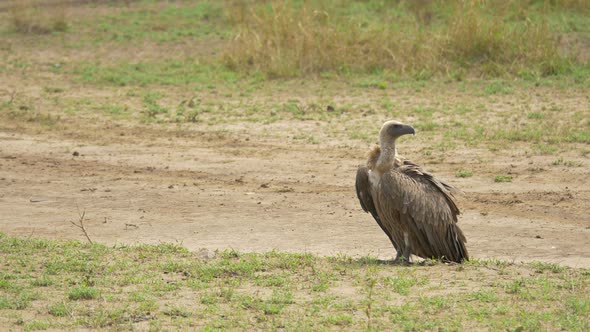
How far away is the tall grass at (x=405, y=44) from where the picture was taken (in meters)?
13.2

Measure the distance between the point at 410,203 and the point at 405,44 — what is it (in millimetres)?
7457

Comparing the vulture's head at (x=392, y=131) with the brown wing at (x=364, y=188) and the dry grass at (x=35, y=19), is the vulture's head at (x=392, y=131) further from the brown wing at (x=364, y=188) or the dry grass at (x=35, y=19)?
the dry grass at (x=35, y=19)

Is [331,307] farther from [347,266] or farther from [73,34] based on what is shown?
[73,34]

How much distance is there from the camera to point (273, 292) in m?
5.61

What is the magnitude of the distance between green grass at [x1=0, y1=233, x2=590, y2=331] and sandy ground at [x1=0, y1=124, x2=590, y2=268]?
94 cm

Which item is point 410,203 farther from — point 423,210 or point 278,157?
point 278,157

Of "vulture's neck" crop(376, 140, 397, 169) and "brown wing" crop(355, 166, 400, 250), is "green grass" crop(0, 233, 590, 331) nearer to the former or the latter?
"brown wing" crop(355, 166, 400, 250)

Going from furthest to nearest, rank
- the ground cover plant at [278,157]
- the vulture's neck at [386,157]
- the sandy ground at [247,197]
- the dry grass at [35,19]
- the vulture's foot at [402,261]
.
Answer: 1. the dry grass at [35,19]
2. the sandy ground at [247,197]
3. the vulture's neck at [386,157]
4. the vulture's foot at [402,261]
5. the ground cover plant at [278,157]

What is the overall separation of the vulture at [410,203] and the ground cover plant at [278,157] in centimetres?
30

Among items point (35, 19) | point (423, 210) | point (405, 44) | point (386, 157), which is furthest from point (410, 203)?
point (35, 19)

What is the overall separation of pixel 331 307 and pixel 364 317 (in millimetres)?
245

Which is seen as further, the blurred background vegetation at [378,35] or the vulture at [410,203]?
the blurred background vegetation at [378,35]

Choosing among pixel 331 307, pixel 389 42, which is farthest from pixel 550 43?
pixel 331 307

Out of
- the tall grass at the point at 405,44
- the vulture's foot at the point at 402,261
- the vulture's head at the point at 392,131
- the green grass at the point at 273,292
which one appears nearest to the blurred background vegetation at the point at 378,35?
the tall grass at the point at 405,44
